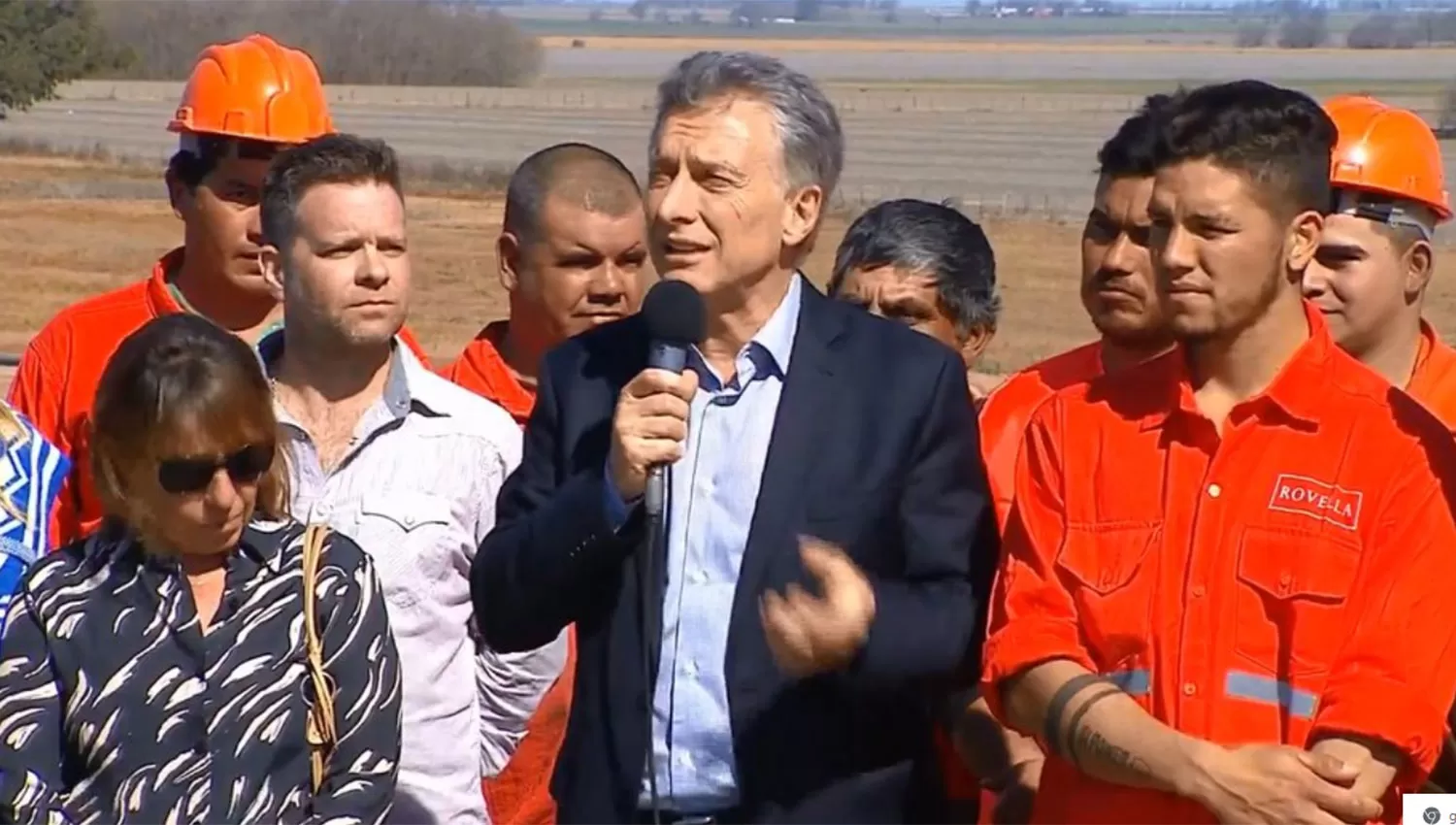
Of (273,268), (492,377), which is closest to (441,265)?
(492,377)

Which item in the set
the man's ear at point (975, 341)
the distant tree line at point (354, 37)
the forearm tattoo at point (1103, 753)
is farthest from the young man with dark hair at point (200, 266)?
the distant tree line at point (354, 37)

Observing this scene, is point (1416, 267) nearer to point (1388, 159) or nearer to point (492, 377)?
point (1388, 159)

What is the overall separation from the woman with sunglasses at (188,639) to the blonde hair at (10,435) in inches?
12.4

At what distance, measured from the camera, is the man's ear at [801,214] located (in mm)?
3609

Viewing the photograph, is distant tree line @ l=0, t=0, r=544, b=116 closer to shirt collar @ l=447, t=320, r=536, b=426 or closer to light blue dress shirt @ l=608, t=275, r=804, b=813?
shirt collar @ l=447, t=320, r=536, b=426

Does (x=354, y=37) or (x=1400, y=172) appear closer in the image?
(x=1400, y=172)

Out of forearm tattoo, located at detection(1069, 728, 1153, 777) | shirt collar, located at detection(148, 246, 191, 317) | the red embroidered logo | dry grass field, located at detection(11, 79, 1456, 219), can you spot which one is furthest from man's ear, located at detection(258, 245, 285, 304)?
dry grass field, located at detection(11, 79, 1456, 219)

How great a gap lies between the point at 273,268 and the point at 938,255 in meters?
1.48

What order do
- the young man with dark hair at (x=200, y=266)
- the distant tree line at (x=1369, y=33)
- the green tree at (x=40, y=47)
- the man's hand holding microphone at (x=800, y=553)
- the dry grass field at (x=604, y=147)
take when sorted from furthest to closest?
1. the distant tree line at (x=1369, y=33)
2. the green tree at (x=40, y=47)
3. the dry grass field at (x=604, y=147)
4. the young man with dark hair at (x=200, y=266)
5. the man's hand holding microphone at (x=800, y=553)

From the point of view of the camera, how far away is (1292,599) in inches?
127

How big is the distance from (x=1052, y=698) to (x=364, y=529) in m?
1.47

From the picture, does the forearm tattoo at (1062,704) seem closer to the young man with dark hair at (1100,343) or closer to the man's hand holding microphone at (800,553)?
the man's hand holding microphone at (800,553)

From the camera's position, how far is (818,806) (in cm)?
344

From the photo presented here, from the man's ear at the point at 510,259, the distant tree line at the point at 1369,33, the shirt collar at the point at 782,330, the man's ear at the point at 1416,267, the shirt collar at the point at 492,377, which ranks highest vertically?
the shirt collar at the point at 782,330
